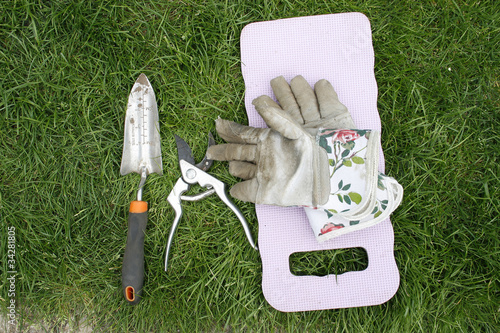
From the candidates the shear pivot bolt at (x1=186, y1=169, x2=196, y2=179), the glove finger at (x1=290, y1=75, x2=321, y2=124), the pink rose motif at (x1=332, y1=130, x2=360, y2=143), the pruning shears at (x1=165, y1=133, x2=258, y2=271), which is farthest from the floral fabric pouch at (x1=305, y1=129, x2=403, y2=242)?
the shear pivot bolt at (x1=186, y1=169, x2=196, y2=179)

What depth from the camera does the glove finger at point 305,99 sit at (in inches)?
55.1

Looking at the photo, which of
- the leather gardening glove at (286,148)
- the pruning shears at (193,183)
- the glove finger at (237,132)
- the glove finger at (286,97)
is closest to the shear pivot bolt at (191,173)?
the pruning shears at (193,183)

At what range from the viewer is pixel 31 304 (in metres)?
1.52

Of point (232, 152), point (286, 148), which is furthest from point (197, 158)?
point (286, 148)

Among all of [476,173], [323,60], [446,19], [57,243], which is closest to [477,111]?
[476,173]

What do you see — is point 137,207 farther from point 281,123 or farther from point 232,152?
point 281,123

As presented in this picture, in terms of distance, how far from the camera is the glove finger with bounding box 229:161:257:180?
A: 4.53 ft

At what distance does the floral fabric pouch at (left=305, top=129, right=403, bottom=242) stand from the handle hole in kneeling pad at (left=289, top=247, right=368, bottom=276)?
0.65 ft

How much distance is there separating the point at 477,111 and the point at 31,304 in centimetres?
231

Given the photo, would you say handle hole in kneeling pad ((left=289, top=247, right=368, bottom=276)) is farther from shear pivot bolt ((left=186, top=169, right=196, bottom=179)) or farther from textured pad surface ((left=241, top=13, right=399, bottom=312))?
shear pivot bolt ((left=186, top=169, right=196, bottom=179))

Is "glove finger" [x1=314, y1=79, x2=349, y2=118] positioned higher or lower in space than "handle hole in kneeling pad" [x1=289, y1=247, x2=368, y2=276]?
higher

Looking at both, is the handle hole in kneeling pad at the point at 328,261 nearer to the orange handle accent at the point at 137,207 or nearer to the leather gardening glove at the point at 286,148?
the leather gardening glove at the point at 286,148

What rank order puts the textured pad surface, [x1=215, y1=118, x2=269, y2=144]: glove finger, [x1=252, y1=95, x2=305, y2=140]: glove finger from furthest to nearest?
the textured pad surface < [x1=215, y1=118, x2=269, y2=144]: glove finger < [x1=252, y1=95, x2=305, y2=140]: glove finger

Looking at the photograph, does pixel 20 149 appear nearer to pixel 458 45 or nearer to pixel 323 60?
pixel 323 60
